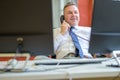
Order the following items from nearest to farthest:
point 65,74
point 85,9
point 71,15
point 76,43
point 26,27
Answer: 1. point 65,74
2. point 26,27
3. point 76,43
4. point 71,15
5. point 85,9

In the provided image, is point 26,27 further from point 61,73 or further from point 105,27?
point 105,27

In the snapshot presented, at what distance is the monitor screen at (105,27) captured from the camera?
1.21 m

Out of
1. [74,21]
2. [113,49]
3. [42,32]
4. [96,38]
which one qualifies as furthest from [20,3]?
[74,21]

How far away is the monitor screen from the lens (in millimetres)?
1215

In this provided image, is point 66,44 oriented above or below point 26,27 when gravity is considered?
below

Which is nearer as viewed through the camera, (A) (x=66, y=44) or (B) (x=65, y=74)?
(B) (x=65, y=74)

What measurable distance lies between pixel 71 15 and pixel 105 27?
105cm

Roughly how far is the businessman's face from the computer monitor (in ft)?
3.38

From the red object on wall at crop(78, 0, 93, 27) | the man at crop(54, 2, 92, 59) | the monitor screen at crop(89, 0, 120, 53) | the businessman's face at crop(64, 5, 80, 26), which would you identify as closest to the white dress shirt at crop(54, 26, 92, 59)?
the man at crop(54, 2, 92, 59)

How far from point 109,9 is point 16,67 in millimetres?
622

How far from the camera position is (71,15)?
7.47ft

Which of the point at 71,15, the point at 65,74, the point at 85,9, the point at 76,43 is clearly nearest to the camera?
the point at 65,74

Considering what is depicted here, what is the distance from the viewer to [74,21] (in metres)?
2.23

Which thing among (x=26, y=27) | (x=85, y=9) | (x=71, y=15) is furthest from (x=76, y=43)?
(x=85, y=9)
